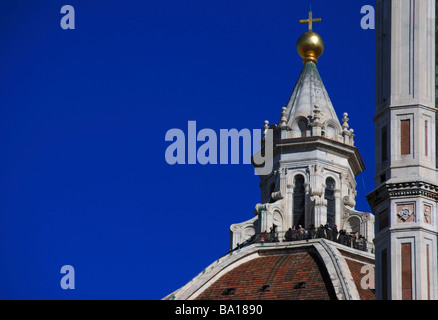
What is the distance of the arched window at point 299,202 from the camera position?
356ft

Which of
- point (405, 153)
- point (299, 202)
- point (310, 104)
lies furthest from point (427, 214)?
point (310, 104)

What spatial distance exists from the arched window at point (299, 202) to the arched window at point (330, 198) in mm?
1271

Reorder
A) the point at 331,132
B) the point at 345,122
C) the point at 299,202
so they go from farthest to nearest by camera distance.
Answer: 1. the point at 345,122
2. the point at 331,132
3. the point at 299,202

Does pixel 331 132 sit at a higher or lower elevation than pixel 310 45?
lower

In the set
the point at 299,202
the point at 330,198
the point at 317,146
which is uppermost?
the point at 317,146

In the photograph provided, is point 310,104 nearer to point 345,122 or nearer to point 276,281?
point 345,122

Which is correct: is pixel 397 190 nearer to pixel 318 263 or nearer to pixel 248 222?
pixel 318 263

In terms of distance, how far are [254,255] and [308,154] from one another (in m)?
8.51

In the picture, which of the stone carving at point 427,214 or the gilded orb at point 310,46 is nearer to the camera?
the stone carving at point 427,214

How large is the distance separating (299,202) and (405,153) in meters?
60.5

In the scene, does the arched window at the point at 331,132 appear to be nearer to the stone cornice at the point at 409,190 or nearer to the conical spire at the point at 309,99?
the conical spire at the point at 309,99

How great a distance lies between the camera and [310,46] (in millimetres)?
112875

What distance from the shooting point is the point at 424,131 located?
159 ft

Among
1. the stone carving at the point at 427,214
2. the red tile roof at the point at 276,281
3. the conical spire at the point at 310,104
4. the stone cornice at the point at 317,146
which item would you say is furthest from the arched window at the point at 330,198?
the stone carving at the point at 427,214
